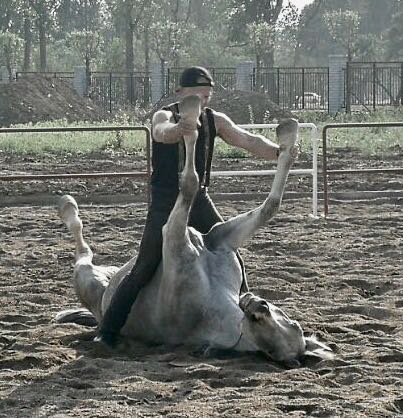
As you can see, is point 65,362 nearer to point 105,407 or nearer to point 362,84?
point 105,407

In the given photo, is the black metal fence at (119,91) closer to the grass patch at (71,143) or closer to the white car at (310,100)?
the white car at (310,100)

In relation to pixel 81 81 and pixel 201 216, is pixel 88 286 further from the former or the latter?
pixel 81 81

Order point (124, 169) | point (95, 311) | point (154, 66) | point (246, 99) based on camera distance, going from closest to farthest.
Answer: point (95, 311) < point (124, 169) < point (246, 99) < point (154, 66)

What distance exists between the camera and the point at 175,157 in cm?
638

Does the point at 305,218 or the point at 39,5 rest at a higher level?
the point at 39,5

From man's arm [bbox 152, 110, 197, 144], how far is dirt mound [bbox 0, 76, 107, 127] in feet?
89.9

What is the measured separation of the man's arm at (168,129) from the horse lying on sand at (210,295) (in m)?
0.05

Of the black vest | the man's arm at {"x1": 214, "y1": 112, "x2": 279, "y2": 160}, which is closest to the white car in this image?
the man's arm at {"x1": 214, "y1": 112, "x2": 279, "y2": 160}

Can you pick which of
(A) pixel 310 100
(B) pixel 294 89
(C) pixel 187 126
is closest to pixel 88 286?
(C) pixel 187 126

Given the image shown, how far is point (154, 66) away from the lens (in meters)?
41.3

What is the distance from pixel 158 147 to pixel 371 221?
6520mm

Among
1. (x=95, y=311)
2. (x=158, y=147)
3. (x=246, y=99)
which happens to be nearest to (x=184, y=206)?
(x=158, y=147)

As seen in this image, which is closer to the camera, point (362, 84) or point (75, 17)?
point (362, 84)

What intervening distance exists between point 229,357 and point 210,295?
0.35 m
